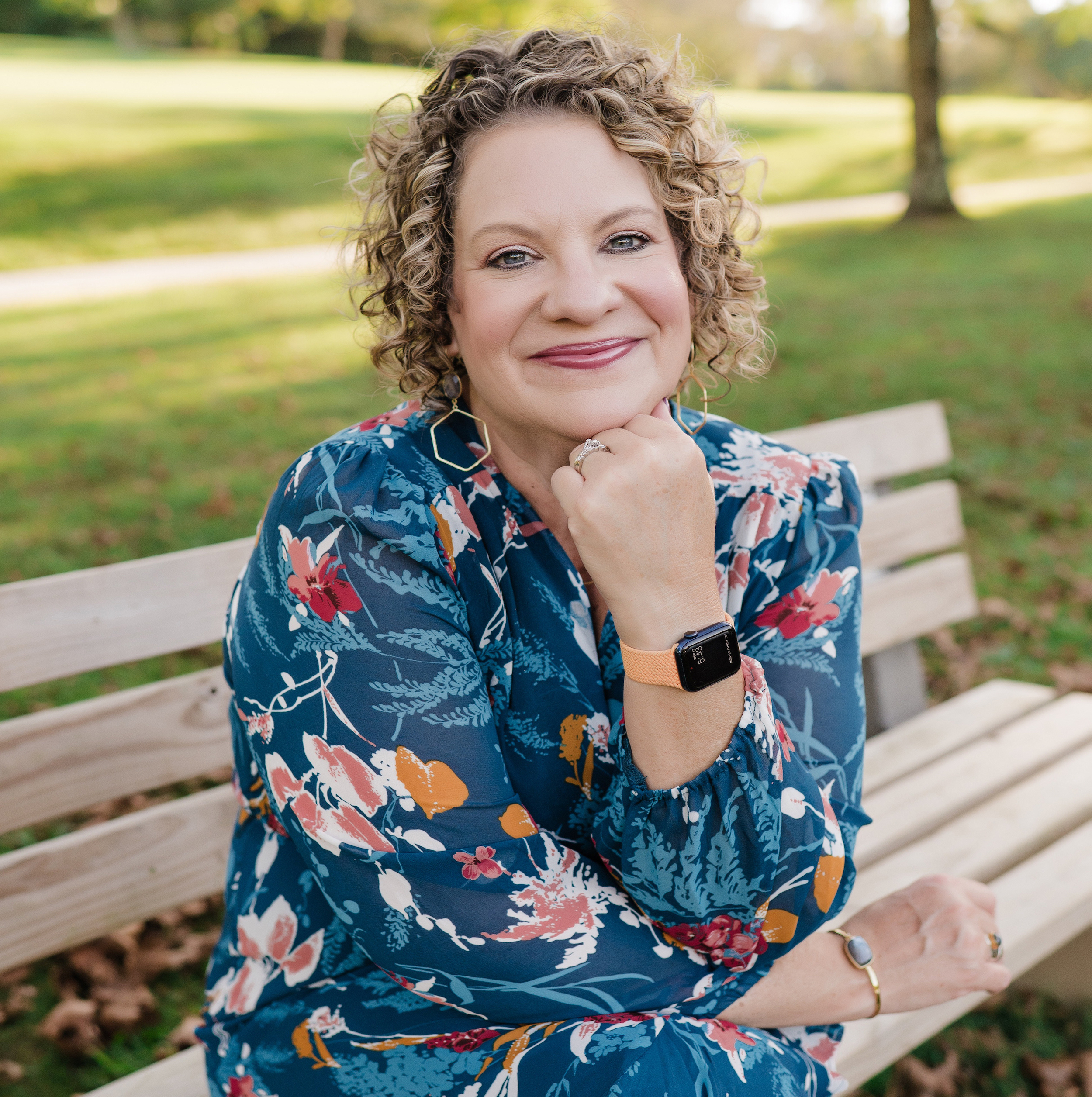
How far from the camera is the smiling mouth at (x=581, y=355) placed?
189 cm

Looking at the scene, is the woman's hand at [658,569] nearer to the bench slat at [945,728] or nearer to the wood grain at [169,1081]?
the wood grain at [169,1081]

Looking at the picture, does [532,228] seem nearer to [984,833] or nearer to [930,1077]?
[984,833]

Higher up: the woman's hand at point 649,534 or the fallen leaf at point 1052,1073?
the woman's hand at point 649,534

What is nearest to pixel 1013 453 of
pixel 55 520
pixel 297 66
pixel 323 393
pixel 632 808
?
pixel 323 393

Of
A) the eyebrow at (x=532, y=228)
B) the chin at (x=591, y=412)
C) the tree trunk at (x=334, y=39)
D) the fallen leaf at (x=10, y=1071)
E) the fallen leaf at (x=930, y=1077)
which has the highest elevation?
the tree trunk at (x=334, y=39)

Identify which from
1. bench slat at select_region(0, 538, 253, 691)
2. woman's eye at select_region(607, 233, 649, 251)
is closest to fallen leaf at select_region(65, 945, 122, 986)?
bench slat at select_region(0, 538, 253, 691)

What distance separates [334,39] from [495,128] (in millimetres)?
47589

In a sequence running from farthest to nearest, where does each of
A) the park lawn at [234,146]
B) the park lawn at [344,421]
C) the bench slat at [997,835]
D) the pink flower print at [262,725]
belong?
the park lawn at [234,146] → the park lawn at [344,421] → the bench slat at [997,835] → the pink flower print at [262,725]

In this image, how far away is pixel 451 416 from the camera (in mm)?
2090

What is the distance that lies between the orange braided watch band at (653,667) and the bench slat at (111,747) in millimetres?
1147

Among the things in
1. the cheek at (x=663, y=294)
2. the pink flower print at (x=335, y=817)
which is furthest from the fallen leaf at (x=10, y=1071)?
the cheek at (x=663, y=294)

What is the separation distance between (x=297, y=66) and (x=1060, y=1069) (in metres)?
37.9

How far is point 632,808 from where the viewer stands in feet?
5.59

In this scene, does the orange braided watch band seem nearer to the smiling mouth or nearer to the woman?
the woman
